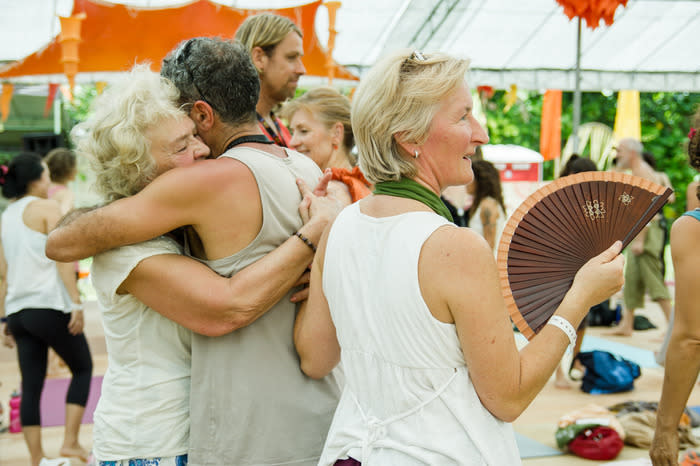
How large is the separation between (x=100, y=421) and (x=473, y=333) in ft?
3.42

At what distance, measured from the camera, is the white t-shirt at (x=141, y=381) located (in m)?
1.78

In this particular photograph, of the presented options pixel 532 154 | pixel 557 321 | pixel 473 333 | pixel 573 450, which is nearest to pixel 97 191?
pixel 473 333

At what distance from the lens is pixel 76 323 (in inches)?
185

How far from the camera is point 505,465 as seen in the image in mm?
1441

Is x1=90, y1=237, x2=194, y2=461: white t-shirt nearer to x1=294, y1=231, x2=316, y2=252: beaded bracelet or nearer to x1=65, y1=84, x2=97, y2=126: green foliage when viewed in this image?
x1=294, y1=231, x2=316, y2=252: beaded bracelet

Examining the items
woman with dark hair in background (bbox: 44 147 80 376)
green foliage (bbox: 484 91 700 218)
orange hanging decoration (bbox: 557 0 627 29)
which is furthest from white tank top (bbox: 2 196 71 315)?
green foliage (bbox: 484 91 700 218)

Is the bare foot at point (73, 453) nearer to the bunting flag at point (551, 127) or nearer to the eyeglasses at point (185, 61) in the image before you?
the eyeglasses at point (185, 61)

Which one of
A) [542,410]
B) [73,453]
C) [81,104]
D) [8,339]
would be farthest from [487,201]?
[81,104]

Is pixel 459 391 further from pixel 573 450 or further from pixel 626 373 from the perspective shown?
pixel 626 373

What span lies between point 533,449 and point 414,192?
12.4ft

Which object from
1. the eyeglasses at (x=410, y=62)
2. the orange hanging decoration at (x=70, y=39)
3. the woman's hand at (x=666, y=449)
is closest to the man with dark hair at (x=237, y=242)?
the eyeglasses at (x=410, y=62)

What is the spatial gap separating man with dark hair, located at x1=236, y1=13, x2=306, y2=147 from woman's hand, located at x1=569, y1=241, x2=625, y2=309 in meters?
1.34

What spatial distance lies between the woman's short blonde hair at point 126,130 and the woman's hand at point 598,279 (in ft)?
3.37

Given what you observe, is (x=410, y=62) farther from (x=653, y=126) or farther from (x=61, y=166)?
(x=653, y=126)
